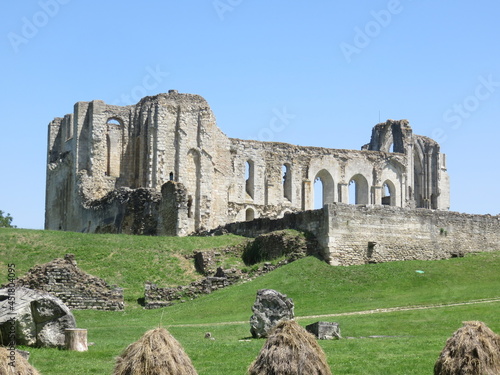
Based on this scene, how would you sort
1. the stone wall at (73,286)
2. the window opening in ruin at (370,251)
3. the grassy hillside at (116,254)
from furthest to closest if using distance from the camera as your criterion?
1. the window opening in ruin at (370,251)
2. the grassy hillside at (116,254)
3. the stone wall at (73,286)

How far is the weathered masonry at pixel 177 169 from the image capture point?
209 ft

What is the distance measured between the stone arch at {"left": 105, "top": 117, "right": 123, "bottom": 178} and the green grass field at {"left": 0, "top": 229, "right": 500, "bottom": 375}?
20.6m

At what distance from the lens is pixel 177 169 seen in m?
65.4

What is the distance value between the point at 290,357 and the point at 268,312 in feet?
29.6

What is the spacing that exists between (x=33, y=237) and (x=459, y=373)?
2920cm

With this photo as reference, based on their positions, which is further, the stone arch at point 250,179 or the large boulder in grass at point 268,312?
the stone arch at point 250,179

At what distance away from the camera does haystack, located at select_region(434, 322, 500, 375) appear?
18266mm

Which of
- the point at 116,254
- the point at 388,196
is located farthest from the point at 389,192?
the point at 116,254

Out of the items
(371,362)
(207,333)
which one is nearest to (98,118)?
(207,333)

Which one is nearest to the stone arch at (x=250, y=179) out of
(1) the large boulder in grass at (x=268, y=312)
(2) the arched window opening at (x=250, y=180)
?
(2) the arched window opening at (x=250, y=180)

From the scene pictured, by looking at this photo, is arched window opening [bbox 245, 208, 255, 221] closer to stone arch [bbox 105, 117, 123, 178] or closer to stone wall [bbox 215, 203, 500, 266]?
stone arch [bbox 105, 117, 123, 178]

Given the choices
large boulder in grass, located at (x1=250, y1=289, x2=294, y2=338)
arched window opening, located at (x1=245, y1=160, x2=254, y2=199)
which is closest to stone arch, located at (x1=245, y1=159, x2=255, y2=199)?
arched window opening, located at (x1=245, y1=160, x2=254, y2=199)

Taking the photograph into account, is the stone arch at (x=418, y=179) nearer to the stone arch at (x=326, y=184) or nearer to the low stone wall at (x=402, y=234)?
the stone arch at (x=326, y=184)

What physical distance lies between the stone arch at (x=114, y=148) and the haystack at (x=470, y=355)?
50314mm
